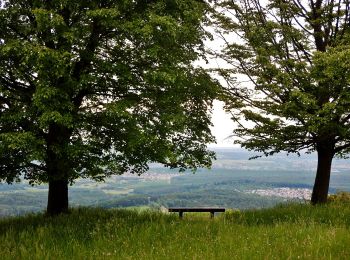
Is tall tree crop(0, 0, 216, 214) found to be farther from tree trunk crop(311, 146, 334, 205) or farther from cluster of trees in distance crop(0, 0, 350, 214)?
tree trunk crop(311, 146, 334, 205)

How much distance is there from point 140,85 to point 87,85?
1912 mm

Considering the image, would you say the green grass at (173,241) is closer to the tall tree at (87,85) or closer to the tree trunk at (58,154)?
the tree trunk at (58,154)

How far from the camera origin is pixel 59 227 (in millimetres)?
12664

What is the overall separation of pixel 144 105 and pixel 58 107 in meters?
4.28

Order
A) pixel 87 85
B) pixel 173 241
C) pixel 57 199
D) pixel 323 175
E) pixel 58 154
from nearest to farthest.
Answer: pixel 173 241 < pixel 58 154 < pixel 87 85 < pixel 57 199 < pixel 323 175

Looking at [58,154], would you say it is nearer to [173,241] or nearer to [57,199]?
[57,199]

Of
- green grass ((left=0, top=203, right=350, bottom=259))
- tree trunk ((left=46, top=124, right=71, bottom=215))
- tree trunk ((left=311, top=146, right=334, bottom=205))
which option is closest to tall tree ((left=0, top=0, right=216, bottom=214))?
tree trunk ((left=46, top=124, right=71, bottom=215))

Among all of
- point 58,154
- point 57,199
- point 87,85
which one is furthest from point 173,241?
point 57,199

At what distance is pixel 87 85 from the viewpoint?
44.8 ft

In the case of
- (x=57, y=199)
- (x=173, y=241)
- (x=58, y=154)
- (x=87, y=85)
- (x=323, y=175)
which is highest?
(x=87, y=85)

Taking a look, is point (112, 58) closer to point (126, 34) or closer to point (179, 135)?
point (126, 34)

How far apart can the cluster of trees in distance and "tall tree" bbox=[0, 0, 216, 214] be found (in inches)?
2.0

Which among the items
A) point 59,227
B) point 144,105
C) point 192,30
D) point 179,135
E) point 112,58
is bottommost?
point 59,227

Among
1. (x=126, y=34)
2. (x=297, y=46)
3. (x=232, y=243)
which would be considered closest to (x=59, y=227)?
(x=232, y=243)
